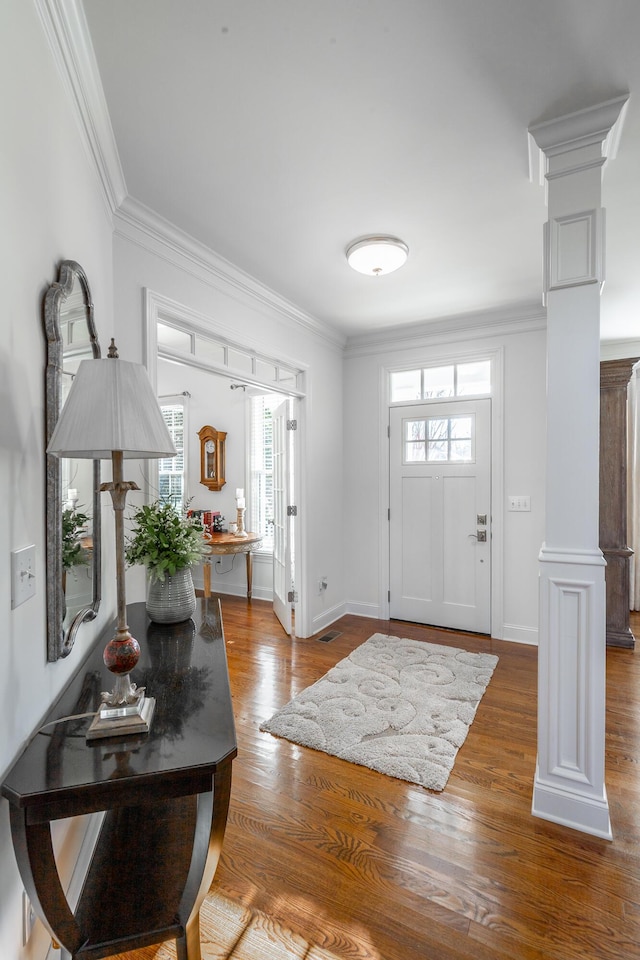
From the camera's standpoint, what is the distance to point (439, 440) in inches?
163

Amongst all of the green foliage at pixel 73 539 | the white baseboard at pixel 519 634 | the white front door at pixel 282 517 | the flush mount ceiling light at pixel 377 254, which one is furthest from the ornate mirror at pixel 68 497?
the white baseboard at pixel 519 634

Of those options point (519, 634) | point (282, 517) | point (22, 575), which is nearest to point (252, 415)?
point (282, 517)

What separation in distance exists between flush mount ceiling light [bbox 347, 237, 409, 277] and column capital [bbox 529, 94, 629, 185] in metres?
0.91

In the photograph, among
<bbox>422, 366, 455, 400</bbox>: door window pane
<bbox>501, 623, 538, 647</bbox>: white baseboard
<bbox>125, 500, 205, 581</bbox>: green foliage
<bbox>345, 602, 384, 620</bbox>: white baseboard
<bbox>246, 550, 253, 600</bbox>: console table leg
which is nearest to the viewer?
<bbox>125, 500, 205, 581</bbox>: green foliage

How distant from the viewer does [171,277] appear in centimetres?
257

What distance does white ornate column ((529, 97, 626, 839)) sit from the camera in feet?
5.74

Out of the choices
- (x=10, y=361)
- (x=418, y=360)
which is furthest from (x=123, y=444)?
(x=418, y=360)

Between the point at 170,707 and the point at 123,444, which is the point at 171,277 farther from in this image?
the point at 170,707

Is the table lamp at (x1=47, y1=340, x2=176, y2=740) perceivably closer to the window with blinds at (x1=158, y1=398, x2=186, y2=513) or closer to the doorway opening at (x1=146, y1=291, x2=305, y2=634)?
the doorway opening at (x1=146, y1=291, x2=305, y2=634)

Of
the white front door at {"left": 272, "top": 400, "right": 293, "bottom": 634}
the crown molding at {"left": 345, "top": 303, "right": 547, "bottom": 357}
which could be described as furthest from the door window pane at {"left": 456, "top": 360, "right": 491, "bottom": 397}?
the white front door at {"left": 272, "top": 400, "right": 293, "bottom": 634}

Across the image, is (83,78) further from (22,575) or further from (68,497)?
(22,575)

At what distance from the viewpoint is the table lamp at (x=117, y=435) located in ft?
3.51

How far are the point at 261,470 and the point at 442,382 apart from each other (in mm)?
2128

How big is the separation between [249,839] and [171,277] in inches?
105
